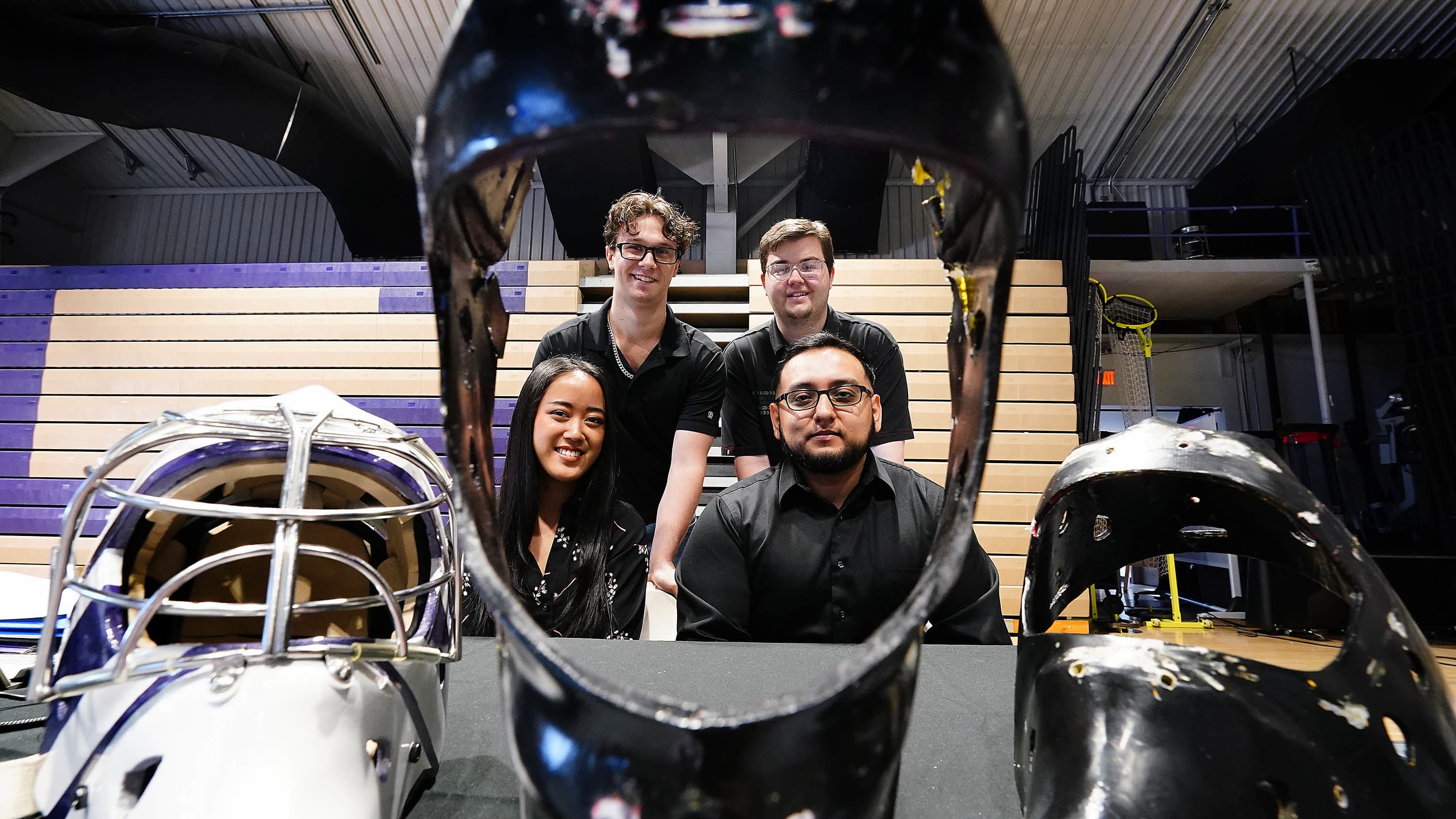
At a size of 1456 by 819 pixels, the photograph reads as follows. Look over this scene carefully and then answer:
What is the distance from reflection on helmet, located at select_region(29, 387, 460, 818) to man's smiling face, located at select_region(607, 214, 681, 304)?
4.48 feet

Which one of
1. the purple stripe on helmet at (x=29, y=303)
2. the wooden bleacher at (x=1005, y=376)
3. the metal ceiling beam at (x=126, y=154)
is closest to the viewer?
the wooden bleacher at (x=1005, y=376)

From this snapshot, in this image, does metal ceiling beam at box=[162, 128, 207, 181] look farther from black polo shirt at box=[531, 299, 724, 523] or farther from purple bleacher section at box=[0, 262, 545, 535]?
black polo shirt at box=[531, 299, 724, 523]

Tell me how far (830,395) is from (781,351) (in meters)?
0.54

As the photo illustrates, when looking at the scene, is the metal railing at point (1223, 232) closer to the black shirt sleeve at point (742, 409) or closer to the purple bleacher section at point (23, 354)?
the black shirt sleeve at point (742, 409)

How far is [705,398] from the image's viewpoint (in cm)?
215

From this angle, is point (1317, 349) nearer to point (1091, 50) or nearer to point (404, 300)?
point (1091, 50)

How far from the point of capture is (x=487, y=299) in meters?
0.33

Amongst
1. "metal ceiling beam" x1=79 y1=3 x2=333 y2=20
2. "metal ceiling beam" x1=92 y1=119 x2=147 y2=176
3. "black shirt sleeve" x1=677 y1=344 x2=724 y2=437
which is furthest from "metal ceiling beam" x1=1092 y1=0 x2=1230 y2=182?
"metal ceiling beam" x1=92 y1=119 x2=147 y2=176

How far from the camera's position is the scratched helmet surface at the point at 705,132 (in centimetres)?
23

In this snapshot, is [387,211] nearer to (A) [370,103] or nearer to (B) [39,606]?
(A) [370,103]

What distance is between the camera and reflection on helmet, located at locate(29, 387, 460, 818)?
17.1 inches

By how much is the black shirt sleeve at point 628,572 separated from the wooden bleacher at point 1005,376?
2796 millimetres

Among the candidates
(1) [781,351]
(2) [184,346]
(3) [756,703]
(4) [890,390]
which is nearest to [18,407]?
(2) [184,346]

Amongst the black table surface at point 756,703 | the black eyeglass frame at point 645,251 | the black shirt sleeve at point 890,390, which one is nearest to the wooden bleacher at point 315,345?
the black shirt sleeve at point 890,390
